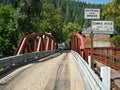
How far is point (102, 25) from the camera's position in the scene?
14719mm

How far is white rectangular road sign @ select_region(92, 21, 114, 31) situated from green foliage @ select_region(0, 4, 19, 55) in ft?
199

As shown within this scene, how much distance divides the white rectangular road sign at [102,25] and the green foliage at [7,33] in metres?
60.7

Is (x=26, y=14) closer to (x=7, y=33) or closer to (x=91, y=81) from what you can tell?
(x=7, y=33)

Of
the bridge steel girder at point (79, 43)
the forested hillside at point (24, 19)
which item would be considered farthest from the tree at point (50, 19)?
the bridge steel girder at point (79, 43)

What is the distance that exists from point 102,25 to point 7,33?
6413 centimetres

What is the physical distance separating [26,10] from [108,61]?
129ft

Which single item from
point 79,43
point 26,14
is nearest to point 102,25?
point 79,43

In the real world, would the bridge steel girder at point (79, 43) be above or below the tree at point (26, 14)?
below

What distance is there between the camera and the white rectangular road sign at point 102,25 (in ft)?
47.4

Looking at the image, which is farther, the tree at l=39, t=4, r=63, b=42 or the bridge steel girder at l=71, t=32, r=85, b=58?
the tree at l=39, t=4, r=63, b=42

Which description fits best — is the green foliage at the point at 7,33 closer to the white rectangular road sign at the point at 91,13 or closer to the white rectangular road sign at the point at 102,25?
the white rectangular road sign at the point at 91,13

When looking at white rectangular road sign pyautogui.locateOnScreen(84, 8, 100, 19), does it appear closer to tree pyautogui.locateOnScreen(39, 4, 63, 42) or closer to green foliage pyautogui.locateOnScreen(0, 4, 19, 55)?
green foliage pyautogui.locateOnScreen(0, 4, 19, 55)

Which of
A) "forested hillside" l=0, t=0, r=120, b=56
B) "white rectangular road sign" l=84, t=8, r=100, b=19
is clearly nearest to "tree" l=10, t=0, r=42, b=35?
"forested hillside" l=0, t=0, r=120, b=56

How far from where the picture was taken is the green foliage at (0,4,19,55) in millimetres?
75312
